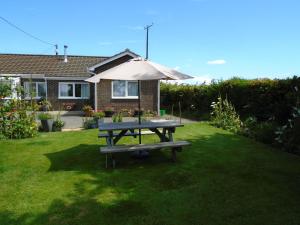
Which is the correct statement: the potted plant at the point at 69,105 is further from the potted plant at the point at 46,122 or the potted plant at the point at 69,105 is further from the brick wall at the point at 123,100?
the potted plant at the point at 46,122

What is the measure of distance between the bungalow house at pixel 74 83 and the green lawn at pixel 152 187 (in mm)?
14167

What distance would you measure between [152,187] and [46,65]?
81.8 feet

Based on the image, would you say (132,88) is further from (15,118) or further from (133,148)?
(133,148)

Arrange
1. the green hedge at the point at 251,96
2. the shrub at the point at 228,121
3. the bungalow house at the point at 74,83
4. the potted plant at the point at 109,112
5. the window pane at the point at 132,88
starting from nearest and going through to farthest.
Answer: the green hedge at the point at 251,96 < the shrub at the point at 228,121 < the potted plant at the point at 109,112 < the bungalow house at the point at 74,83 < the window pane at the point at 132,88

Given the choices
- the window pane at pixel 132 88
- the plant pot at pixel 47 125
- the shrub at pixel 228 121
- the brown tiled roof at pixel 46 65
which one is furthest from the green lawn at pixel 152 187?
the brown tiled roof at pixel 46 65

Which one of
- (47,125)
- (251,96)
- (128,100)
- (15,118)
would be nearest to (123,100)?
(128,100)

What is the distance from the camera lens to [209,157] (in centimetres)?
779

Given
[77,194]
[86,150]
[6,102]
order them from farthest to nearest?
1. [6,102]
2. [86,150]
3. [77,194]

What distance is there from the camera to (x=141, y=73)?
7164 millimetres

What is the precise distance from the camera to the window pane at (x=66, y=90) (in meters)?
26.4

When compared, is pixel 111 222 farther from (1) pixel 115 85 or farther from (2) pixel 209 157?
(1) pixel 115 85

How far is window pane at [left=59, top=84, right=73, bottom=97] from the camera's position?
86.6 feet

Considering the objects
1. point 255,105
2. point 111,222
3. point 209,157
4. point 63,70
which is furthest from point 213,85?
point 111,222

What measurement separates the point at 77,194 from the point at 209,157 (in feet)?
11.9
